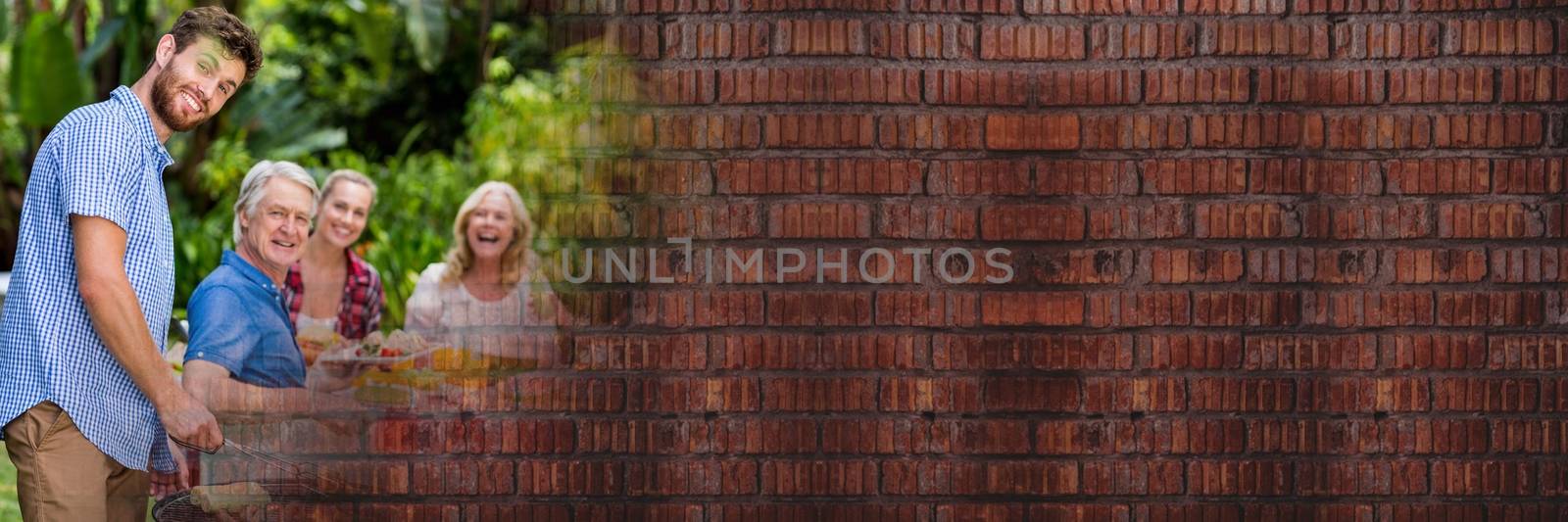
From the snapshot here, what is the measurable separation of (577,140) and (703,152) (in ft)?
1.11

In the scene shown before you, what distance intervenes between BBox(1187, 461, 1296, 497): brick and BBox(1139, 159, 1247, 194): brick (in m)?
0.66

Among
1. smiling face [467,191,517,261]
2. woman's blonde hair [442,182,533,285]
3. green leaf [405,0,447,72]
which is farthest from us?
green leaf [405,0,447,72]

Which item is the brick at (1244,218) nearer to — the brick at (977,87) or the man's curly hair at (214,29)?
the brick at (977,87)

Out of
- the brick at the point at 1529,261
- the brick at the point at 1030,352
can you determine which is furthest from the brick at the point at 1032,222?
the brick at the point at 1529,261

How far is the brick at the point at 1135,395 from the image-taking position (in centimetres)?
327

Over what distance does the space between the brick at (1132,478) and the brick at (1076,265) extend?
45cm

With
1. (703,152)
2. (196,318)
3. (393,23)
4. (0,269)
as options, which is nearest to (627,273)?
(703,152)

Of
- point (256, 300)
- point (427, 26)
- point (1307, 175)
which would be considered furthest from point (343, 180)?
point (427, 26)

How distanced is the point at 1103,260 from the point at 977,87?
1.61 ft

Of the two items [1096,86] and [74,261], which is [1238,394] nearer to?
[1096,86]

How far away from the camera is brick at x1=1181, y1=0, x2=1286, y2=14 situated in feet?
Result: 10.4

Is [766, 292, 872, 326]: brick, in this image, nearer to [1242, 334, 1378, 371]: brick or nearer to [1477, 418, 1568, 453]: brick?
[1242, 334, 1378, 371]: brick

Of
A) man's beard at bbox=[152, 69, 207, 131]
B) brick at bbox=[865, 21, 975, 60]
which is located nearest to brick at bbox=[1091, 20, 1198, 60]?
brick at bbox=[865, 21, 975, 60]

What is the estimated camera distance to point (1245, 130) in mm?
3197
